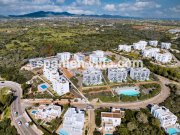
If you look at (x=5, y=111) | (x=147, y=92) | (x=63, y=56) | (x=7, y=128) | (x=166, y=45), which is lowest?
(x=5, y=111)

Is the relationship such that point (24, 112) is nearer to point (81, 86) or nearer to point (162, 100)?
point (81, 86)

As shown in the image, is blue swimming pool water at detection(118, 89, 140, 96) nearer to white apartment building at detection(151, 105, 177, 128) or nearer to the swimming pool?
white apartment building at detection(151, 105, 177, 128)

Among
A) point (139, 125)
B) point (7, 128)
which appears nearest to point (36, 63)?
point (7, 128)

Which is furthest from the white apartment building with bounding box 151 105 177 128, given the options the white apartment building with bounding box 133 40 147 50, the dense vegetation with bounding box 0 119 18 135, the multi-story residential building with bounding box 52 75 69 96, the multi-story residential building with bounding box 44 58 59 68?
the white apartment building with bounding box 133 40 147 50

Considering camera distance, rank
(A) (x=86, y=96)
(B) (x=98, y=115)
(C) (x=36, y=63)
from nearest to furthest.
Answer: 1. (B) (x=98, y=115)
2. (A) (x=86, y=96)
3. (C) (x=36, y=63)

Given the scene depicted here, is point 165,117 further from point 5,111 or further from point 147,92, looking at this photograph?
point 5,111

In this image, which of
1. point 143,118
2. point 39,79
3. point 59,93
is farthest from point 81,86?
point 143,118

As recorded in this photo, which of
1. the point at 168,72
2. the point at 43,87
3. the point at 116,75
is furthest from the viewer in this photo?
the point at 168,72

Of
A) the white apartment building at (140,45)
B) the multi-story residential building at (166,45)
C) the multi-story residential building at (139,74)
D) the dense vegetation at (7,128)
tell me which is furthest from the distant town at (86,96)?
the multi-story residential building at (166,45)
